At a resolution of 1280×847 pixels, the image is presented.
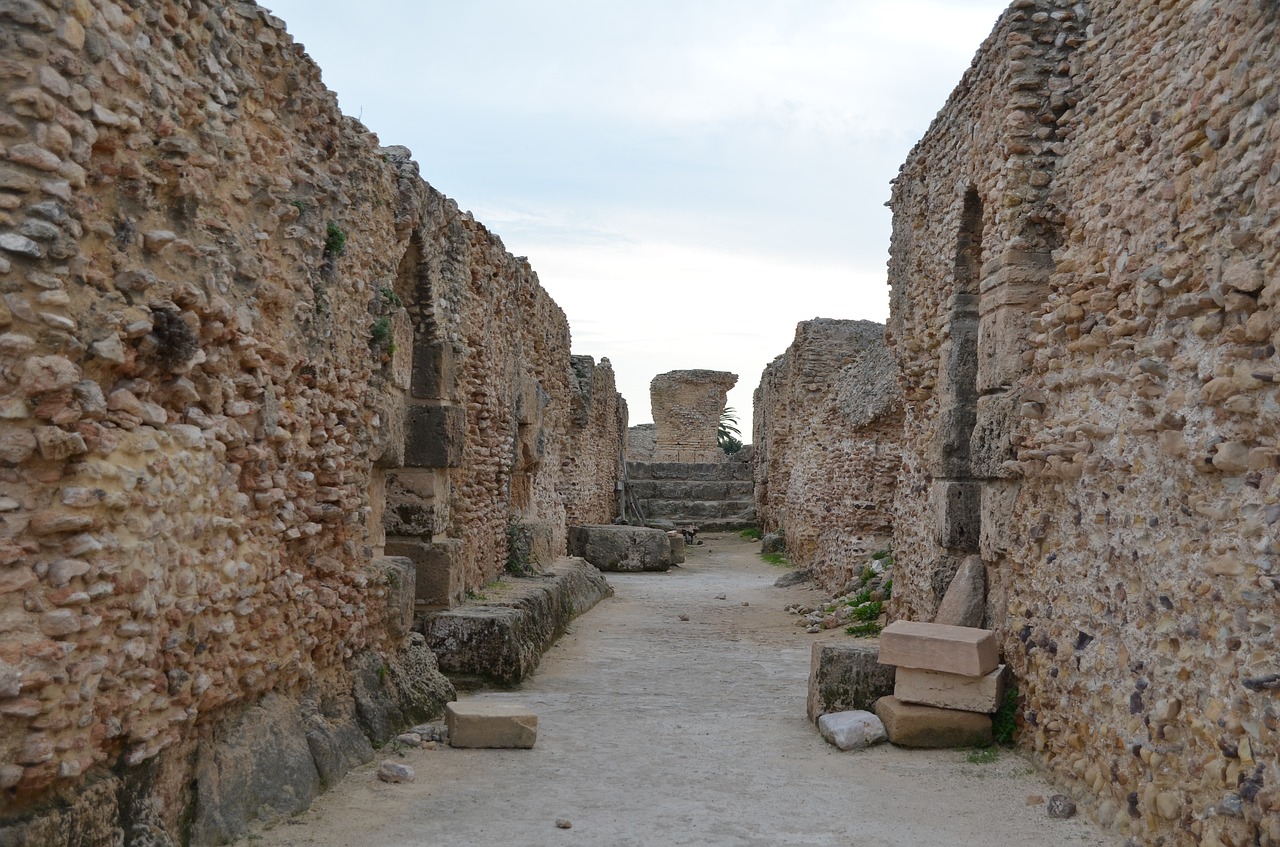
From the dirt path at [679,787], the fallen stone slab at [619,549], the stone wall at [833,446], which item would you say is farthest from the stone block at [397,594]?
the fallen stone slab at [619,549]

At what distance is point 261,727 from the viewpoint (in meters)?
4.57

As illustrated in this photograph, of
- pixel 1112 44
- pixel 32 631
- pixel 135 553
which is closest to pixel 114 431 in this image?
pixel 135 553

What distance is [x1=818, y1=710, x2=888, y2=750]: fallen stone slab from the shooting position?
235 inches

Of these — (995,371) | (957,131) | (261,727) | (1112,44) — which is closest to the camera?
(261,727)

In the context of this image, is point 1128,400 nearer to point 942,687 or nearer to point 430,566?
point 942,687

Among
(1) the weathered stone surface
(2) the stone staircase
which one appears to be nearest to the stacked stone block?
(1) the weathered stone surface

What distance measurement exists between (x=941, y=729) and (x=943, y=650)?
430mm

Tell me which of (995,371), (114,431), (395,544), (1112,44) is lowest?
(395,544)

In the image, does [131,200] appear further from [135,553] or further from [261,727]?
[261,727]

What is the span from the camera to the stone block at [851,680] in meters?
6.43

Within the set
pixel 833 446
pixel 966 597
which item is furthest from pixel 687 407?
pixel 966 597

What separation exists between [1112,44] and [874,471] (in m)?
8.68

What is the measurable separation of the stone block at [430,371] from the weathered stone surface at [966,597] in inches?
154

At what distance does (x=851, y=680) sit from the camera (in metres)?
6.45
